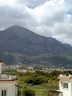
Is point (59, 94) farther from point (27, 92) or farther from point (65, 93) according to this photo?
point (27, 92)

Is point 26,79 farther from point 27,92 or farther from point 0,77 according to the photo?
point 0,77

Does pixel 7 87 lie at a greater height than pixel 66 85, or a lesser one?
greater

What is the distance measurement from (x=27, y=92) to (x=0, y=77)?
34.8 feet

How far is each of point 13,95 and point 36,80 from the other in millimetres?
45676

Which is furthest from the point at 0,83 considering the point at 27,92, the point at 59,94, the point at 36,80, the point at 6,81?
the point at 36,80

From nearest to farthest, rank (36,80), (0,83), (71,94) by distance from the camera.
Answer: (0,83) → (71,94) → (36,80)

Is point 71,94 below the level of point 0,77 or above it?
below

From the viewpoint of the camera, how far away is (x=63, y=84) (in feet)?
106

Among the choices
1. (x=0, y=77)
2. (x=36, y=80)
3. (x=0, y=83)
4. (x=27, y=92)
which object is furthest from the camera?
(x=36, y=80)

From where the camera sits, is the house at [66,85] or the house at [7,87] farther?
the house at [66,85]

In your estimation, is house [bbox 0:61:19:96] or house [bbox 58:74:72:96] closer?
house [bbox 0:61:19:96]

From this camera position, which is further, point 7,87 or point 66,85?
point 66,85

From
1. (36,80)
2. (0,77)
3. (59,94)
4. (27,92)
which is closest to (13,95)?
(0,77)

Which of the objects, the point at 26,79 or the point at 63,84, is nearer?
the point at 63,84
